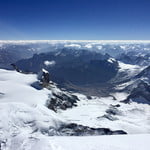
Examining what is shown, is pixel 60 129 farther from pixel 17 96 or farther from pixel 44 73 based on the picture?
pixel 44 73

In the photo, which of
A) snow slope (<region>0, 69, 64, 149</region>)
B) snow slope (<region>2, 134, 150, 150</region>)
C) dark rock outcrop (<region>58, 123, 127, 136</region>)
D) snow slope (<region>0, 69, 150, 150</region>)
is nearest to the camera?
snow slope (<region>2, 134, 150, 150</region>)

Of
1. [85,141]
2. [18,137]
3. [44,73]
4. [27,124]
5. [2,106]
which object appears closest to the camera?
[85,141]

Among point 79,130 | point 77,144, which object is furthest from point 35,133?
point 79,130

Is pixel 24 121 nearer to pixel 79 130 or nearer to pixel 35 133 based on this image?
pixel 35 133

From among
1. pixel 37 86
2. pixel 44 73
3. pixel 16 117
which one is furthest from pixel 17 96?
pixel 44 73

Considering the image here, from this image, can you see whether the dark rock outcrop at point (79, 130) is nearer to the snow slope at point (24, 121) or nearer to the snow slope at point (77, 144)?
the snow slope at point (24, 121)

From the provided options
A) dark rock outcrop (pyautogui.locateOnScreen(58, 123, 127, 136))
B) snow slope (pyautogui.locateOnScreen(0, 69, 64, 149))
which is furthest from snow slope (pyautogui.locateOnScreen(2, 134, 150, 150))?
dark rock outcrop (pyautogui.locateOnScreen(58, 123, 127, 136))

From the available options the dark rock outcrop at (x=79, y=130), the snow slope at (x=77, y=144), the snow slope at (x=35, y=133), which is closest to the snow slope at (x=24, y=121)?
the snow slope at (x=35, y=133)

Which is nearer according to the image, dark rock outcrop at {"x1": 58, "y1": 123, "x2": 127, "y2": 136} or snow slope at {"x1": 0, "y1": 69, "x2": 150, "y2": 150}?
snow slope at {"x1": 0, "y1": 69, "x2": 150, "y2": 150}

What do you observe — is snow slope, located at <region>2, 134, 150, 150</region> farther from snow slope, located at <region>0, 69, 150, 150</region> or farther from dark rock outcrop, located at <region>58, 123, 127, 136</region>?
dark rock outcrop, located at <region>58, 123, 127, 136</region>

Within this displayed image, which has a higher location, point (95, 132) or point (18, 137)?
point (18, 137)

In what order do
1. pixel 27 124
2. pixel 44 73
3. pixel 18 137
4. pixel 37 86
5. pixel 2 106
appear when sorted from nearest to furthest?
pixel 18 137 < pixel 27 124 < pixel 2 106 < pixel 37 86 < pixel 44 73
